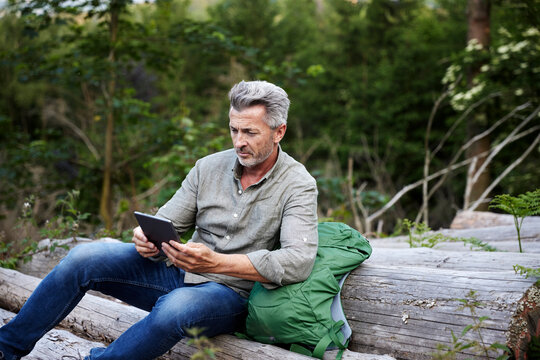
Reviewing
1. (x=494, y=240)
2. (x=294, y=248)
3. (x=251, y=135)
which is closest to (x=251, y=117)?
(x=251, y=135)

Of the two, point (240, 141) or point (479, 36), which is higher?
point (479, 36)

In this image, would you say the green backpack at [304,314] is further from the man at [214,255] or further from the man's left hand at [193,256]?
the man's left hand at [193,256]

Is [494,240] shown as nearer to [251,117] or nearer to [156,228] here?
[251,117]

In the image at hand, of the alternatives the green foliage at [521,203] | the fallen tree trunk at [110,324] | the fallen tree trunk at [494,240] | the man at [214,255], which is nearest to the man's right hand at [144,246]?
the man at [214,255]

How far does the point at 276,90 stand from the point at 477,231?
3.29 metres

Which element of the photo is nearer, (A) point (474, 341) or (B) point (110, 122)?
(A) point (474, 341)

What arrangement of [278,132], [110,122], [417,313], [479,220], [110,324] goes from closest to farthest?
[417,313] → [278,132] → [110,324] → [479,220] → [110,122]

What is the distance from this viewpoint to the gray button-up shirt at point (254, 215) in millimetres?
2336

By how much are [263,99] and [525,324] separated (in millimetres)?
1674

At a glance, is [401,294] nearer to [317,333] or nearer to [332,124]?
[317,333]

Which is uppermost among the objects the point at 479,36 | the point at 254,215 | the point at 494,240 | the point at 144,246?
the point at 479,36

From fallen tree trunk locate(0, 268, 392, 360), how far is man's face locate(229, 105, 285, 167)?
961 millimetres

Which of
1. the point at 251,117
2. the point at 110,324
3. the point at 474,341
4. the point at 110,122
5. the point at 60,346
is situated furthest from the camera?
the point at 110,122

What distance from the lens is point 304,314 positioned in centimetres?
230
